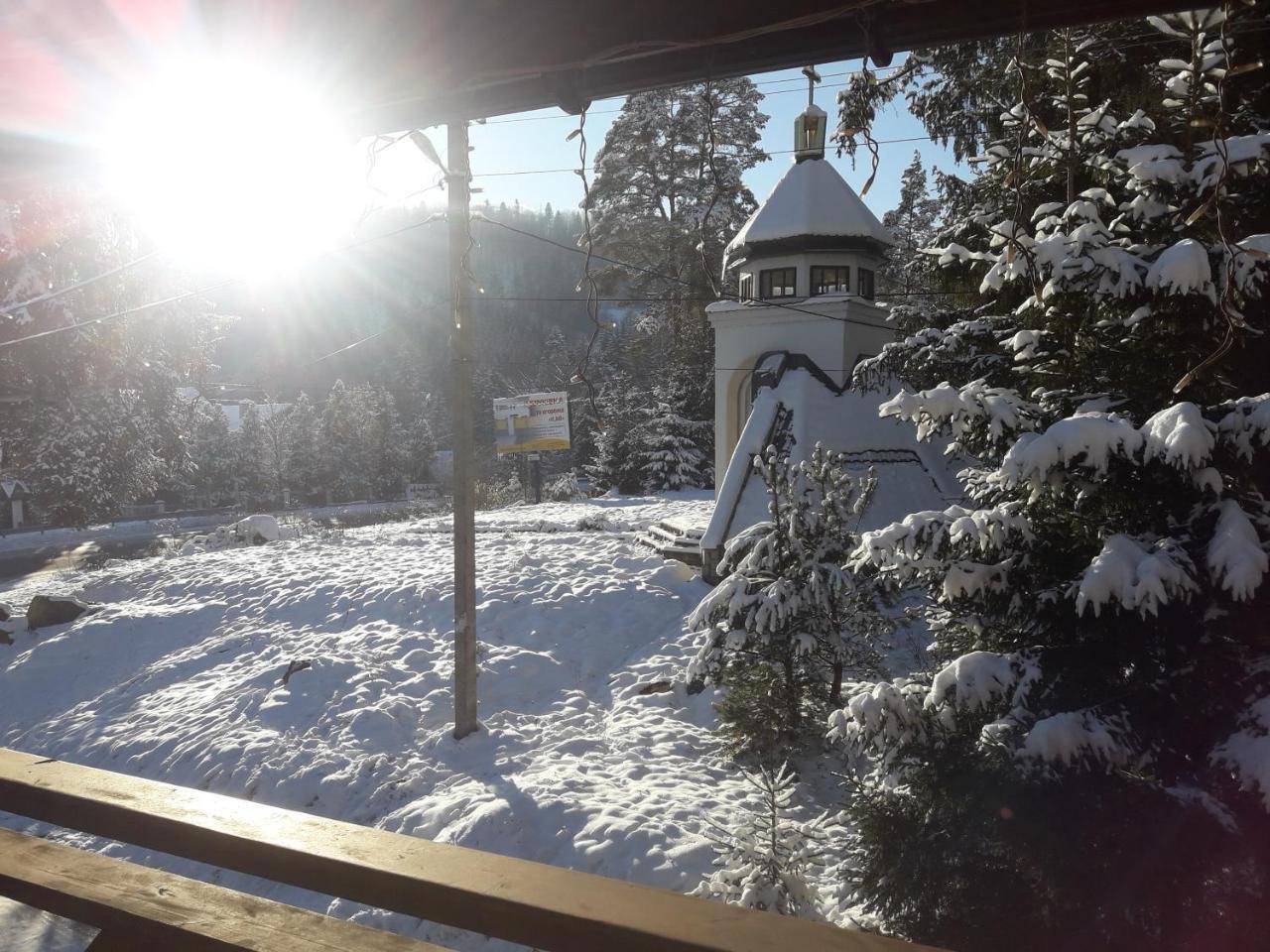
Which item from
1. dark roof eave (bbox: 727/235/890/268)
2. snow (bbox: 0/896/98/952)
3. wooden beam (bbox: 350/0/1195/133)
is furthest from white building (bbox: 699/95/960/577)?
snow (bbox: 0/896/98/952)

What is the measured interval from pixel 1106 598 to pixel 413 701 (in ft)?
29.2

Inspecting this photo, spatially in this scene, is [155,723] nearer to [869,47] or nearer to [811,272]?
[869,47]

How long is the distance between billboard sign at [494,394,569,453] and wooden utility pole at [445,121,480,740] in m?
17.3

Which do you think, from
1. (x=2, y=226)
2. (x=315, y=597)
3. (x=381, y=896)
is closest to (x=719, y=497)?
(x=315, y=597)

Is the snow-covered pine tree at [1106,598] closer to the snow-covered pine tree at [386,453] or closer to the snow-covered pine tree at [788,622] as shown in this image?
the snow-covered pine tree at [788,622]

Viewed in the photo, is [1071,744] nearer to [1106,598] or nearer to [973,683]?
[973,683]

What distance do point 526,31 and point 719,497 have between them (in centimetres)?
1158

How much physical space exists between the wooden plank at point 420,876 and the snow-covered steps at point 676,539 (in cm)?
1300

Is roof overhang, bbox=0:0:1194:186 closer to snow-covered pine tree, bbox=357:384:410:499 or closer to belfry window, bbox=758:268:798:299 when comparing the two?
belfry window, bbox=758:268:798:299

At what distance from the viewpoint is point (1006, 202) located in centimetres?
594

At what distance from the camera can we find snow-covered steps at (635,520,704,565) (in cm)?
1527

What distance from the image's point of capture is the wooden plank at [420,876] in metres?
1.36

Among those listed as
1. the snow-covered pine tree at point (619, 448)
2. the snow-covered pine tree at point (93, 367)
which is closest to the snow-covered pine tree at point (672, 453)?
the snow-covered pine tree at point (619, 448)

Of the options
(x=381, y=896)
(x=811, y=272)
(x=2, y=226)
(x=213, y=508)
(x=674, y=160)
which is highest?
(x=674, y=160)
